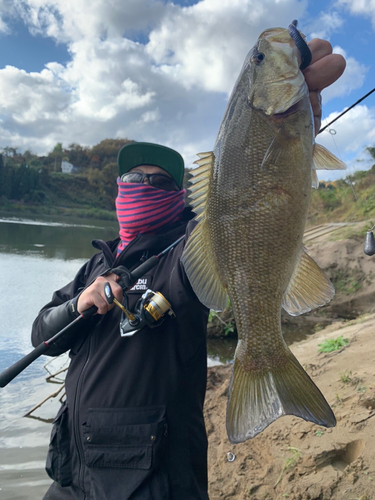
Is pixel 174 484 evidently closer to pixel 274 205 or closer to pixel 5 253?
pixel 274 205

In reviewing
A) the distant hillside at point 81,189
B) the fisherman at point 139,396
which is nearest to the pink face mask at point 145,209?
the fisherman at point 139,396

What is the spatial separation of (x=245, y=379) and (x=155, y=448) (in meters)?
0.62

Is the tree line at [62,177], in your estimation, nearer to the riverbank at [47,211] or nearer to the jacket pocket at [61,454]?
the riverbank at [47,211]

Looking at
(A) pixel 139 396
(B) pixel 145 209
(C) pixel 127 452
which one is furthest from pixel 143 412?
(B) pixel 145 209

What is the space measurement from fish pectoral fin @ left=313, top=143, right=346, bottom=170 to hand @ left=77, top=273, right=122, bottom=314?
1.07 metres

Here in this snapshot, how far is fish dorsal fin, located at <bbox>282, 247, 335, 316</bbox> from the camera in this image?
128cm

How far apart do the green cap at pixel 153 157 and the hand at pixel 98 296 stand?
820 millimetres

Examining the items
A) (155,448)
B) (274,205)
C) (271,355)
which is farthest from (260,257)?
(155,448)

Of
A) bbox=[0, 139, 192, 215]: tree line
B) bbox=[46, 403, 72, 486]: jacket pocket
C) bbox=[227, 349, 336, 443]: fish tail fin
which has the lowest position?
bbox=[46, 403, 72, 486]: jacket pocket

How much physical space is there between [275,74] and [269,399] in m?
1.08

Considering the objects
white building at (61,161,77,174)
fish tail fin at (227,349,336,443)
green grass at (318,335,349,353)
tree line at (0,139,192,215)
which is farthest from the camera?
white building at (61,161,77,174)

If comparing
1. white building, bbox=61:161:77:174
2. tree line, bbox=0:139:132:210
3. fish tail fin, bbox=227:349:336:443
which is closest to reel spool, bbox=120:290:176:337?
fish tail fin, bbox=227:349:336:443

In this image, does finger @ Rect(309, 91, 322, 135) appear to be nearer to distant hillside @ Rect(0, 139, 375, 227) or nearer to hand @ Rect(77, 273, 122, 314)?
hand @ Rect(77, 273, 122, 314)

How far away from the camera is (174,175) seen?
2.33 meters
